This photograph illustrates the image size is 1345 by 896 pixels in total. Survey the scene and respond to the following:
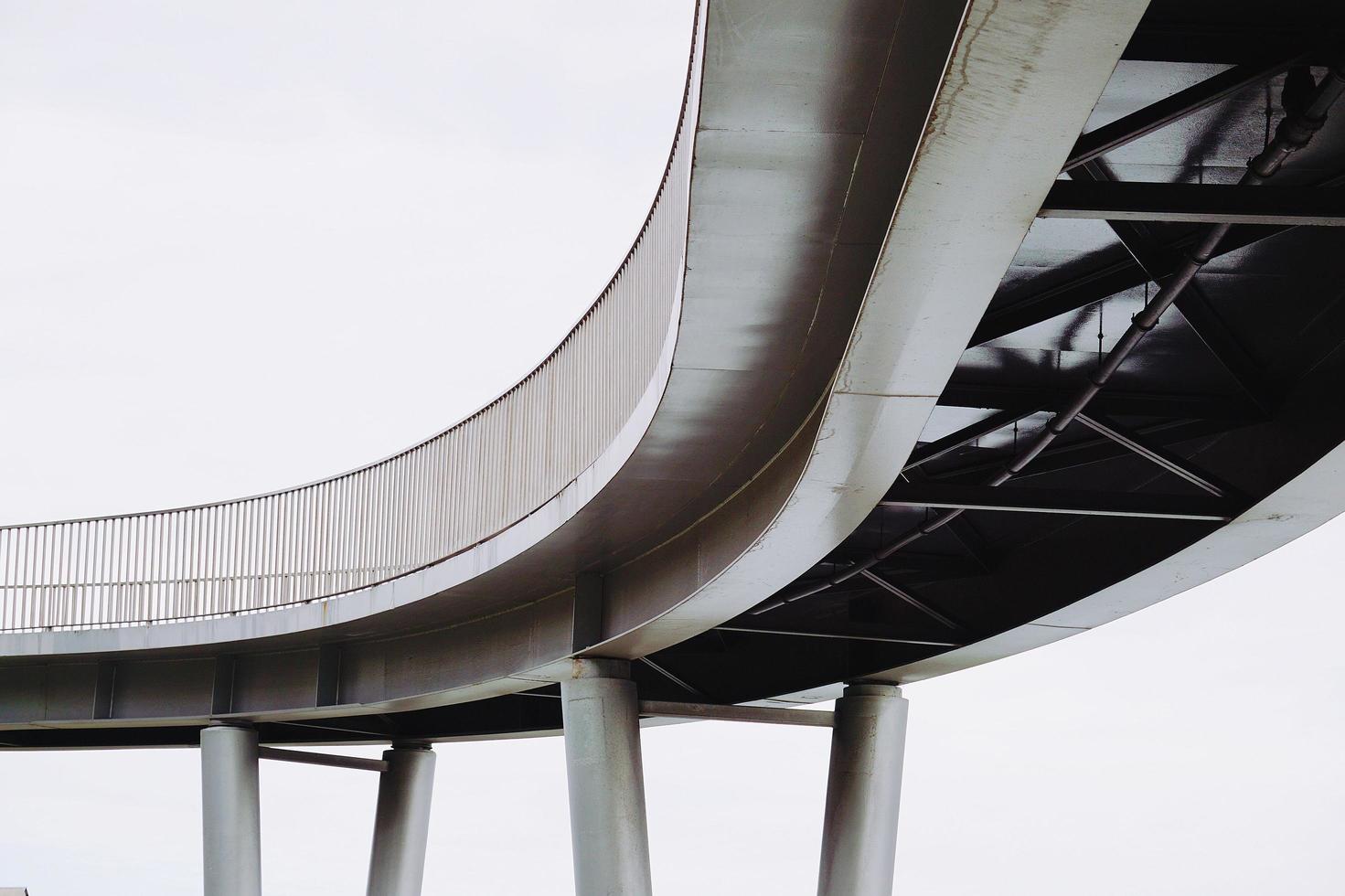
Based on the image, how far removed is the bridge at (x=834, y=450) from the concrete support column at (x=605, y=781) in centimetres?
5

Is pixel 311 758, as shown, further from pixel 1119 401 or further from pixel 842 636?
pixel 1119 401

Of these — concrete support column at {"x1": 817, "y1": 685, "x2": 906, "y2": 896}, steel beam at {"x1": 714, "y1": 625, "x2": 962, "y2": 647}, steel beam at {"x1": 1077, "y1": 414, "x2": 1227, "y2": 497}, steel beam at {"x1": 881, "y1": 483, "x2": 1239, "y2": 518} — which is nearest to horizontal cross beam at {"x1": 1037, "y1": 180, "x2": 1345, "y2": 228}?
steel beam at {"x1": 1077, "y1": 414, "x2": 1227, "y2": 497}

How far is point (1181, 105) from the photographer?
352 inches

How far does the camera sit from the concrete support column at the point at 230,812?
26.0 m

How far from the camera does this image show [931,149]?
23.2ft

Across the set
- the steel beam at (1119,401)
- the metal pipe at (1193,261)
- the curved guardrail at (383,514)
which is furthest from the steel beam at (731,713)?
the steel beam at (1119,401)

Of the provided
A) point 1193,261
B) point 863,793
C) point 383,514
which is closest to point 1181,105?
point 1193,261

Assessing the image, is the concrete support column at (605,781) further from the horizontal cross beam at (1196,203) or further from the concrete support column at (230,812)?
the horizontal cross beam at (1196,203)

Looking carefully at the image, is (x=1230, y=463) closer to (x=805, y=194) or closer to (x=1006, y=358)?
(x=1006, y=358)

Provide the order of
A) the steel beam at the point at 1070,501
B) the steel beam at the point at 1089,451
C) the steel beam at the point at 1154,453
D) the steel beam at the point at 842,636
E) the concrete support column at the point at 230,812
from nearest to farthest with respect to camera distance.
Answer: the steel beam at the point at 1154,453
the steel beam at the point at 1070,501
the steel beam at the point at 1089,451
the steel beam at the point at 842,636
the concrete support column at the point at 230,812

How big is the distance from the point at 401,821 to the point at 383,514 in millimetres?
12592

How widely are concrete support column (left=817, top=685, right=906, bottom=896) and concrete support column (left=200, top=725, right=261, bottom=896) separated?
32.7 feet

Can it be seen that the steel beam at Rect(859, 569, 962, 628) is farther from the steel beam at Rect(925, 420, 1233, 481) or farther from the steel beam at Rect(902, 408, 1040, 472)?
the steel beam at Rect(902, 408, 1040, 472)

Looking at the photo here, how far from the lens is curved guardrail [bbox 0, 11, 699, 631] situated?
15.5 m
